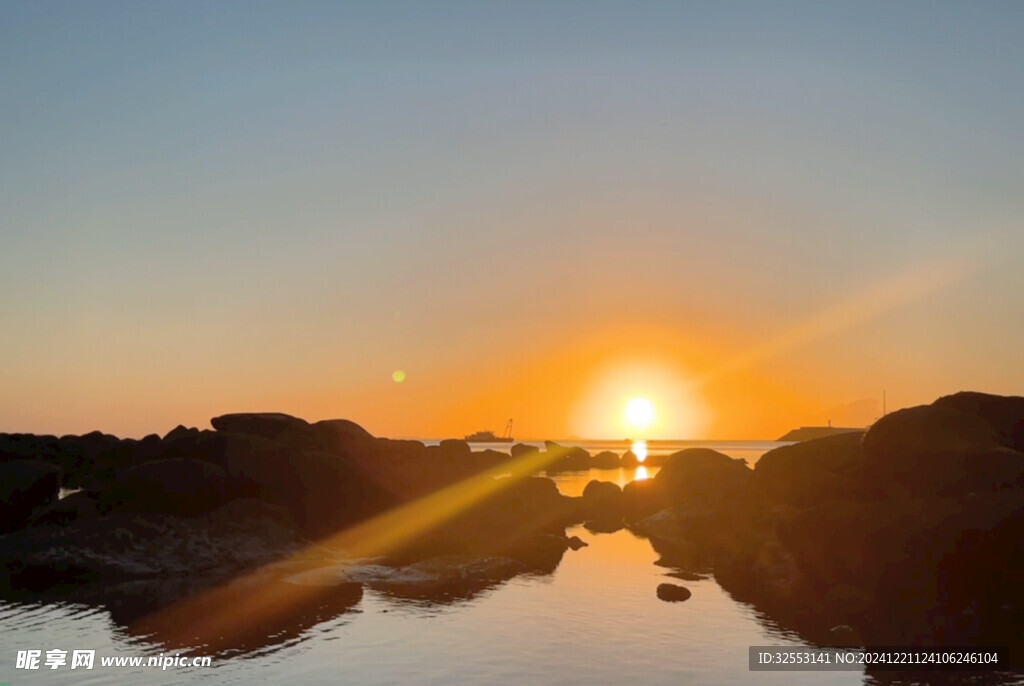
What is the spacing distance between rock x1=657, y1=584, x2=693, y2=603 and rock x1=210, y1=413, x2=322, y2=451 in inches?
1071

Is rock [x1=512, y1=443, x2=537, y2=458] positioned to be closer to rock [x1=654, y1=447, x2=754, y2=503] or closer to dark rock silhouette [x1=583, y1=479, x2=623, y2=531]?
dark rock silhouette [x1=583, y1=479, x2=623, y2=531]

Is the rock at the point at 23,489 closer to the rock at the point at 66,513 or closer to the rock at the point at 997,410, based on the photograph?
the rock at the point at 66,513

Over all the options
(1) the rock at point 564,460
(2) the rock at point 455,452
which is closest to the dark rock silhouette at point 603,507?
(2) the rock at point 455,452

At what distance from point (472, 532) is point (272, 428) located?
1501cm

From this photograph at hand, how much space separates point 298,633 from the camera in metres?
26.4

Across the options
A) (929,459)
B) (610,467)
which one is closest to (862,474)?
(929,459)

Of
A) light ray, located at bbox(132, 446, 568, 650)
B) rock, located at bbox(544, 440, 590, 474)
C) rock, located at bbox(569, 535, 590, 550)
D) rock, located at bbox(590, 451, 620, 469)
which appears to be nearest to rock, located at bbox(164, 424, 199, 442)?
light ray, located at bbox(132, 446, 568, 650)

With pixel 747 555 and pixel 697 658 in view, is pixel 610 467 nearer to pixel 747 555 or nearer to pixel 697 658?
pixel 747 555

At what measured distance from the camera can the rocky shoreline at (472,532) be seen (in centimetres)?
3009

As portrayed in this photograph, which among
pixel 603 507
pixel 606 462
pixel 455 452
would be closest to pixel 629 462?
pixel 606 462

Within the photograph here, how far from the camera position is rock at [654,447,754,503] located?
58.8 metres

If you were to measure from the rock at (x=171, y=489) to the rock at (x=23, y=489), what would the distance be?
7146mm

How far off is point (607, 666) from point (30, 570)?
25.1 metres

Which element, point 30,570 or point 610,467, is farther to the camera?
point 610,467
